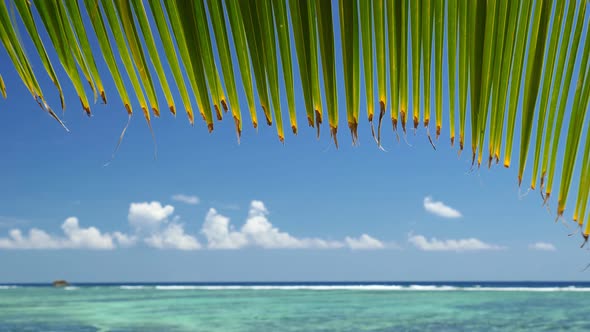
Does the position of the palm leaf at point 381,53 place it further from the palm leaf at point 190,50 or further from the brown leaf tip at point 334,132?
the palm leaf at point 190,50

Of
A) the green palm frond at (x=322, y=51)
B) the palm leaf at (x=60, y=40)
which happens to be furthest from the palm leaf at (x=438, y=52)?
the palm leaf at (x=60, y=40)

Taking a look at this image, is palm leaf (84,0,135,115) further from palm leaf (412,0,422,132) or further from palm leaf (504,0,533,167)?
palm leaf (504,0,533,167)

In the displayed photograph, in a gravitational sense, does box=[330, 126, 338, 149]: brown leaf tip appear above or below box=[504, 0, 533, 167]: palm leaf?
below

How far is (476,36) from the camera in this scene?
2.04ft

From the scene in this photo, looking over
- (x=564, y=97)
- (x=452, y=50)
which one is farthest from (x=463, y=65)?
(x=564, y=97)

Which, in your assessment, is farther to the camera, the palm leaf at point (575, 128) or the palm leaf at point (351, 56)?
the palm leaf at point (575, 128)

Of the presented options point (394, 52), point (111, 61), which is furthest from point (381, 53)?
point (111, 61)

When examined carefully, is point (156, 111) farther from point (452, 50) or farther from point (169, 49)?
point (452, 50)

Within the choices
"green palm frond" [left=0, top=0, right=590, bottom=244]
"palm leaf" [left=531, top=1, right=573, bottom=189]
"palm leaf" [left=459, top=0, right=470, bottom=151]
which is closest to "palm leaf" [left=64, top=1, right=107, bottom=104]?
"green palm frond" [left=0, top=0, right=590, bottom=244]

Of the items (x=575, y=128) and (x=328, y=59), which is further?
(x=575, y=128)

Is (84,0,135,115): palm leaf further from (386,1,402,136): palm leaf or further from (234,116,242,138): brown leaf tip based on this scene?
(386,1,402,136): palm leaf

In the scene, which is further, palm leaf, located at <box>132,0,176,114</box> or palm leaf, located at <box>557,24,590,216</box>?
palm leaf, located at <box>557,24,590,216</box>

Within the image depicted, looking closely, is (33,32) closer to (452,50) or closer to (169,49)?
(169,49)

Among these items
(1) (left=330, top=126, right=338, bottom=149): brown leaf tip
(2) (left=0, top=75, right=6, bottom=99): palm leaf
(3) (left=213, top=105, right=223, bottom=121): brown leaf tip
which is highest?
(2) (left=0, top=75, right=6, bottom=99): palm leaf
